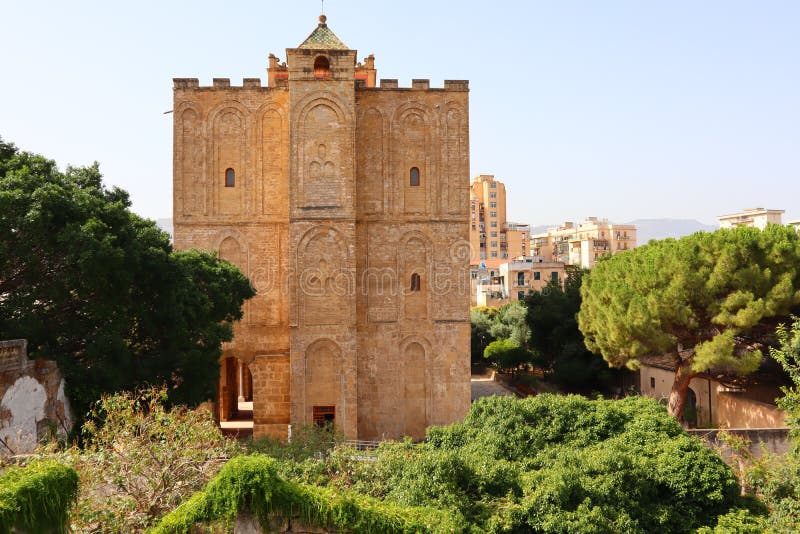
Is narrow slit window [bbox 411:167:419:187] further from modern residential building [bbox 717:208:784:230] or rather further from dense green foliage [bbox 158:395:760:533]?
modern residential building [bbox 717:208:784:230]

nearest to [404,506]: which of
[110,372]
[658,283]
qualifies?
[110,372]

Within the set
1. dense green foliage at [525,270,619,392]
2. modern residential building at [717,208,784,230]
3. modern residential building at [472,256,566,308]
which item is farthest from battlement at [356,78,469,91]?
modern residential building at [717,208,784,230]

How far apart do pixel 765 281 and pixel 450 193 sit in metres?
10.4

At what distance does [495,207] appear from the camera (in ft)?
362

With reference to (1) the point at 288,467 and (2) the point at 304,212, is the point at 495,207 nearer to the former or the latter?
(2) the point at 304,212

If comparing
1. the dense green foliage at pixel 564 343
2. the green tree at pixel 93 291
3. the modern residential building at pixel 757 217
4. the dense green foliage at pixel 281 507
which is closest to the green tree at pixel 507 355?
the dense green foliage at pixel 564 343

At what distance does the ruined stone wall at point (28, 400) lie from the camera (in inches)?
501

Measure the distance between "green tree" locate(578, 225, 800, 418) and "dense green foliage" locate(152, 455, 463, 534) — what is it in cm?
1373

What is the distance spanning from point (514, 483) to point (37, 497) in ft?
23.5

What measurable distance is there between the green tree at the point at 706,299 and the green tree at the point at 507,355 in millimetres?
13218

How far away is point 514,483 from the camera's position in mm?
11000

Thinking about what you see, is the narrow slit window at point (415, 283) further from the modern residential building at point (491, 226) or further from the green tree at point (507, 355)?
the modern residential building at point (491, 226)

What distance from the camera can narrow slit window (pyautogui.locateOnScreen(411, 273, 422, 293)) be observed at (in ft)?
73.0

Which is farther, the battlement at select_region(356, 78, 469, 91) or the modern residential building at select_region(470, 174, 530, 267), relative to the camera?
the modern residential building at select_region(470, 174, 530, 267)
